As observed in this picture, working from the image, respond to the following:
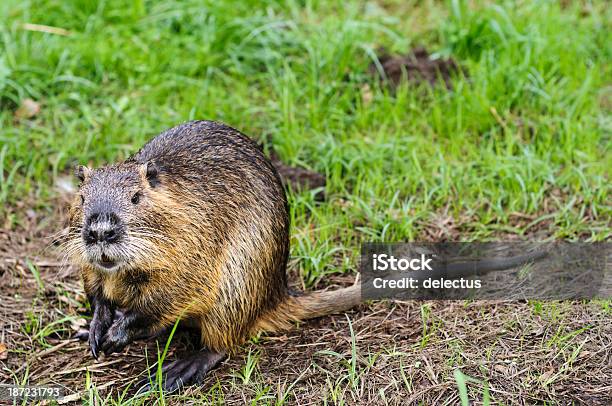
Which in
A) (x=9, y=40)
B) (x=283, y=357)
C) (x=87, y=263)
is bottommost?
(x=283, y=357)

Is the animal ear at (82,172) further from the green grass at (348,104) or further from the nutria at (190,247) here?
the green grass at (348,104)

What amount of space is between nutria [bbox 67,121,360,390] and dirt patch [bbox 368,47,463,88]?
1.69 meters

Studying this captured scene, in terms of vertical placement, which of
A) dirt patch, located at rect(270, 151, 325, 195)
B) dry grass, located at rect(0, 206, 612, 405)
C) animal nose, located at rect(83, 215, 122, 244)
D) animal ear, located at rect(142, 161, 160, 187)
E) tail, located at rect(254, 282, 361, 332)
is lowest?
dry grass, located at rect(0, 206, 612, 405)

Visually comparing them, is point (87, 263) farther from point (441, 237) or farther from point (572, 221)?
point (572, 221)

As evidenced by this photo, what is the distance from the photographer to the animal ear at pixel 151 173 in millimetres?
3404

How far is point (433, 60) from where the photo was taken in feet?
18.1

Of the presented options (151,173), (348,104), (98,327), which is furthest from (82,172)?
(348,104)

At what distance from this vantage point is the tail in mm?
3830

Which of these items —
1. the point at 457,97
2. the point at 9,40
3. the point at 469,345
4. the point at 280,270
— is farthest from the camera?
the point at 9,40

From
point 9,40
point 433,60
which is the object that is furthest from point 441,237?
point 9,40

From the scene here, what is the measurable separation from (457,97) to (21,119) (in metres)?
2.47

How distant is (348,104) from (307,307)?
5.54ft

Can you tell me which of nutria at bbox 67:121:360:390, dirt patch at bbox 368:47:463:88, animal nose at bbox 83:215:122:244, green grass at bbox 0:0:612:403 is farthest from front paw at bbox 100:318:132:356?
dirt patch at bbox 368:47:463:88

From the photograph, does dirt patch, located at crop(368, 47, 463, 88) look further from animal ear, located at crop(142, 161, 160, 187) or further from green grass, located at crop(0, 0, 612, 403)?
animal ear, located at crop(142, 161, 160, 187)
